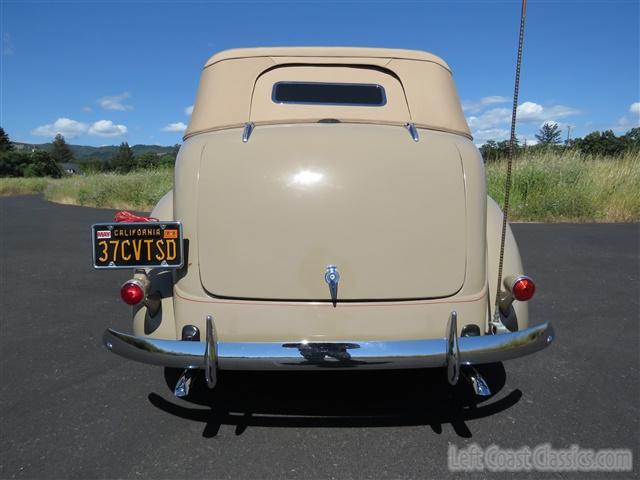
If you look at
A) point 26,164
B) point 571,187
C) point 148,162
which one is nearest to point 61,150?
point 26,164

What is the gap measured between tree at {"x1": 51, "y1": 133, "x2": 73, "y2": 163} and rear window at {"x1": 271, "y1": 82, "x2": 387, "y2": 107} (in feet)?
330

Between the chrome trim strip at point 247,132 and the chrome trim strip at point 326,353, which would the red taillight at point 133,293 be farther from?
the chrome trim strip at point 247,132

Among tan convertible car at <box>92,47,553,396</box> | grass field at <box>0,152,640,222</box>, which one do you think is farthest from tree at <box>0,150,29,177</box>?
tan convertible car at <box>92,47,553,396</box>

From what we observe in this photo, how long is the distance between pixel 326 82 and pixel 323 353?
6.01ft

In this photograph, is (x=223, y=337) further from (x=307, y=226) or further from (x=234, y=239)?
(x=307, y=226)

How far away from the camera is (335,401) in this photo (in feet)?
8.69

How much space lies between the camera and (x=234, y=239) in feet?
7.13

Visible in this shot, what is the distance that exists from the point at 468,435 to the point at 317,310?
40.2 inches

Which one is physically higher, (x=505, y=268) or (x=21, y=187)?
(x=505, y=268)

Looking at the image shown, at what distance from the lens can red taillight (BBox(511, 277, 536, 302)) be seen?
228cm

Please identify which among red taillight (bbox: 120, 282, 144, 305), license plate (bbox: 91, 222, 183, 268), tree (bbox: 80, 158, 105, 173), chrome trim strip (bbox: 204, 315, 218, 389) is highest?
tree (bbox: 80, 158, 105, 173)

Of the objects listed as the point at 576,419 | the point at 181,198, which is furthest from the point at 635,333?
the point at 181,198

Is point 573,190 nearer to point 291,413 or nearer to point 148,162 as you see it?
point 291,413

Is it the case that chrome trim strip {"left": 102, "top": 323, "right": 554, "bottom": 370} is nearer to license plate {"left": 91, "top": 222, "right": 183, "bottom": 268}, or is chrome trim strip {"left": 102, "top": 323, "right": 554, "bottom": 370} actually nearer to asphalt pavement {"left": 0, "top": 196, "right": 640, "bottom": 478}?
license plate {"left": 91, "top": 222, "right": 183, "bottom": 268}
